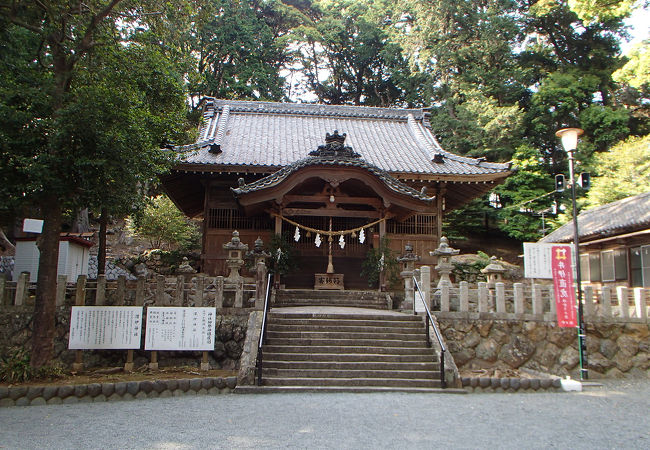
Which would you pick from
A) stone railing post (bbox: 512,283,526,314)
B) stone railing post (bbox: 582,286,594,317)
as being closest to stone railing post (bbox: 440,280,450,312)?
stone railing post (bbox: 512,283,526,314)

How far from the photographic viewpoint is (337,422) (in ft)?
19.9

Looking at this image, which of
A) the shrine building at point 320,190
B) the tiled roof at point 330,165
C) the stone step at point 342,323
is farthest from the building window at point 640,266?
the stone step at point 342,323

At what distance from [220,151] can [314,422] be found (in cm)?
1085

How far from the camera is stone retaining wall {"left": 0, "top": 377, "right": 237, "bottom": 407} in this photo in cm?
726

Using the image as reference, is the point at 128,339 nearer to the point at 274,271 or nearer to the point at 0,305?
the point at 0,305

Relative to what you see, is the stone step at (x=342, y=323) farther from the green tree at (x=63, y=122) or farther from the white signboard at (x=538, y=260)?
→ the green tree at (x=63, y=122)

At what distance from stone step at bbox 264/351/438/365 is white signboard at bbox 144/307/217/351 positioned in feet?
4.18

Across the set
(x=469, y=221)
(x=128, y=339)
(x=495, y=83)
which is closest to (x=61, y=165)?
(x=128, y=339)

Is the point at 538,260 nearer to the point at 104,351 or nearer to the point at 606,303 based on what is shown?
the point at 606,303

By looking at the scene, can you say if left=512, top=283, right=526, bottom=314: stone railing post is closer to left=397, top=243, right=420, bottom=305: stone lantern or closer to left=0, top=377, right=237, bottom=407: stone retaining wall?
left=397, top=243, right=420, bottom=305: stone lantern

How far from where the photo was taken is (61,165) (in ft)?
27.0

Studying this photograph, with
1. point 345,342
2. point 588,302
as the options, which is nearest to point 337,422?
point 345,342

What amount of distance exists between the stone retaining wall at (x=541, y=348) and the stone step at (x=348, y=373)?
200 cm

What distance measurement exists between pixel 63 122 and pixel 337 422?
6.60 metres
